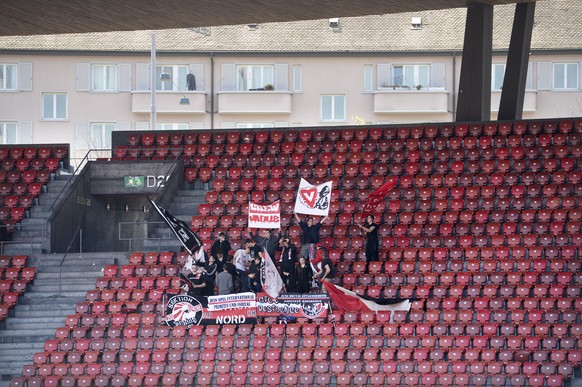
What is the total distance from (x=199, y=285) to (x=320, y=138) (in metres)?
7.75

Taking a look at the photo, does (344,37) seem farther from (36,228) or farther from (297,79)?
(36,228)

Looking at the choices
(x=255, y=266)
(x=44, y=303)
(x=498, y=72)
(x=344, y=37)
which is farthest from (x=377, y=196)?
(x=344, y=37)

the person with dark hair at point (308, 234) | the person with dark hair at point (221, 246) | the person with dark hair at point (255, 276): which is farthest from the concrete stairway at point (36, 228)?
the person with dark hair at point (308, 234)

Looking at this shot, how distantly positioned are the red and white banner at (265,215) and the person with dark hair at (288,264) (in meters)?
1.03

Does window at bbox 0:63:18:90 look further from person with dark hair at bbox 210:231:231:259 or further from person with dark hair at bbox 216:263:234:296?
person with dark hair at bbox 216:263:234:296

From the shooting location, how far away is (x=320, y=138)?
1515 inches

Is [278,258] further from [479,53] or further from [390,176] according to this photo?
[479,53]

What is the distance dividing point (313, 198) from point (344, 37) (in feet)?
110

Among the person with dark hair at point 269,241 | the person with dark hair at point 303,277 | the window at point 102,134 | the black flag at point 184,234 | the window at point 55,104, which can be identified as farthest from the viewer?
the window at point 55,104

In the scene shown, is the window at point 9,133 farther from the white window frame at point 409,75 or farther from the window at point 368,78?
the white window frame at point 409,75

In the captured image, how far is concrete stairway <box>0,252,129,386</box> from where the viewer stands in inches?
1272

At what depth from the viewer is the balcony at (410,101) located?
64500 mm

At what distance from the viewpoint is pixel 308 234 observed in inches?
1339

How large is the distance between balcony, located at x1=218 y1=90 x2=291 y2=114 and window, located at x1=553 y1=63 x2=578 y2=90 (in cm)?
1237
